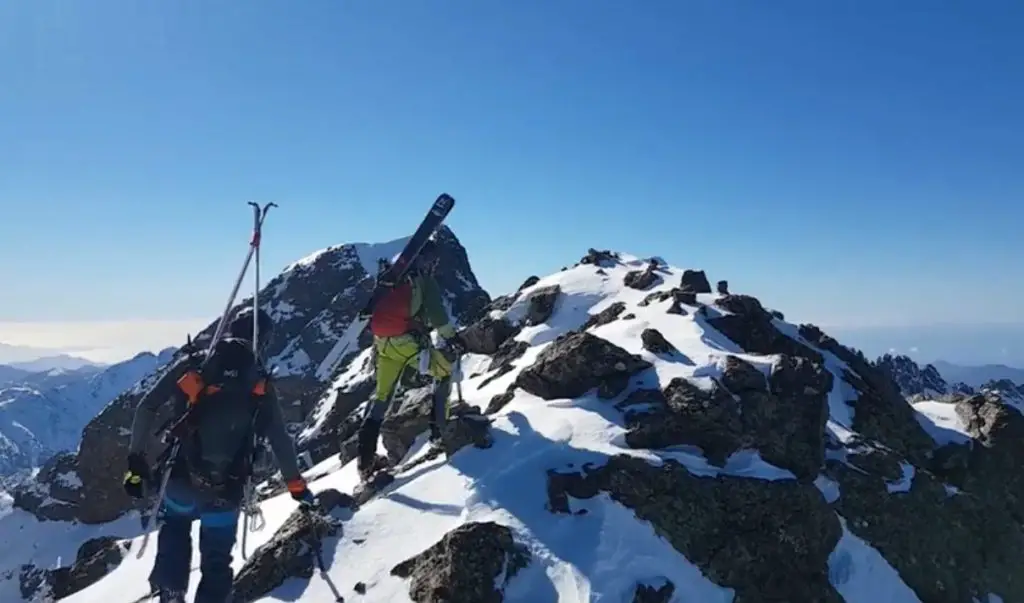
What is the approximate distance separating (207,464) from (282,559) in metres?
3.61

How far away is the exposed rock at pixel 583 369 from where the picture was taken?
16734mm

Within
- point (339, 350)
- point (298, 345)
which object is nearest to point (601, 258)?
point (339, 350)

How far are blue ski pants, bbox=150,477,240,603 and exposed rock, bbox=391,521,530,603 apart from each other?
2909mm

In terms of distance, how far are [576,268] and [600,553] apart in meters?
31.7

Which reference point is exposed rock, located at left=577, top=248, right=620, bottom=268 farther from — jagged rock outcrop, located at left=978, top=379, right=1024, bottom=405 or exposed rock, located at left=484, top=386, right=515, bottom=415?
exposed rock, located at left=484, top=386, right=515, bottom=415

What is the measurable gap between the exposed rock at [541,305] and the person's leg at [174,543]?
2574cm

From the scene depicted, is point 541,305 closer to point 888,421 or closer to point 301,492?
point 888,421

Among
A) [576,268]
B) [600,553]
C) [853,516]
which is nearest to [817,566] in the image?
[853,516]

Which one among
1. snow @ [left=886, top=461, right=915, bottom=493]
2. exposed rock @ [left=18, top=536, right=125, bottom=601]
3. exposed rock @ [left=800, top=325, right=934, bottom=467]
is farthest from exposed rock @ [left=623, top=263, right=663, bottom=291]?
exposed rock @ [left=18, top=536, right=125, bottom=601]

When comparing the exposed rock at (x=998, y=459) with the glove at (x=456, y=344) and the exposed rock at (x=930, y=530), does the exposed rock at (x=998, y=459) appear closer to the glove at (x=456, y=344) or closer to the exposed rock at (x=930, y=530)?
the exposed rock at (x=930, y=530)

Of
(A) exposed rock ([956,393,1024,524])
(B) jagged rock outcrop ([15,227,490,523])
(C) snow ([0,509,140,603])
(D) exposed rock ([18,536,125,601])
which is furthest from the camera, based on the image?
(B) jagged rock outcrop ([15,227,490,523])

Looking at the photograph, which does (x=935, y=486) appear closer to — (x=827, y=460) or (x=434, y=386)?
(x=827, y=460)

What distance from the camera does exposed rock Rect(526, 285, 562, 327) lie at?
3453cm

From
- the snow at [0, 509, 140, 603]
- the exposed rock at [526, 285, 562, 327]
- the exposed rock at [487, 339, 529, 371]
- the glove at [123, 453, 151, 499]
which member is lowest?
the snow at [0, 509, 140, 603]
